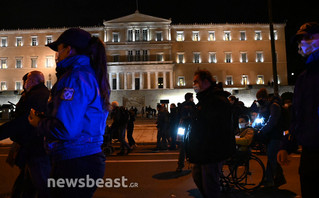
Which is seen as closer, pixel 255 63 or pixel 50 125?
pixel 50 125

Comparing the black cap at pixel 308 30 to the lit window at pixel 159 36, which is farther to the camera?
the lit window at pixel 159 36

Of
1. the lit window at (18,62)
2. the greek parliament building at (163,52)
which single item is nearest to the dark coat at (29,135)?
the greek parliament building at (163,52)

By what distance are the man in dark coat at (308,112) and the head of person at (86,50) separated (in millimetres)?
1868

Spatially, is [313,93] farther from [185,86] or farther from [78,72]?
[185,86]

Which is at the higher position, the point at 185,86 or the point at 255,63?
the point at 255,63

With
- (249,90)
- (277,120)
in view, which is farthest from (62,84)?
(249,90)

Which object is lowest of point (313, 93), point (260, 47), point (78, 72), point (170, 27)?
point (313, 93)

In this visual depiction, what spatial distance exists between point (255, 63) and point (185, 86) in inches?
674

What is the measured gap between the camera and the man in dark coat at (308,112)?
2.30m

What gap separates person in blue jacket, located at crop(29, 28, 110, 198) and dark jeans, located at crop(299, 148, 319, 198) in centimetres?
187

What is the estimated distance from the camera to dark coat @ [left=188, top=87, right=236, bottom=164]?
323 cm

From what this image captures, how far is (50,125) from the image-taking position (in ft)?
5.82

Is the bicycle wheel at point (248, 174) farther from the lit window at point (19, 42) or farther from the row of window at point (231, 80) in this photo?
the lit window at point (19, 42)

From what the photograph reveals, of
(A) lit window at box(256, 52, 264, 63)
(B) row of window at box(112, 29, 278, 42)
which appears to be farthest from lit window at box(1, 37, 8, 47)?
(A) lit window at box(256, 52, 264, 63)
